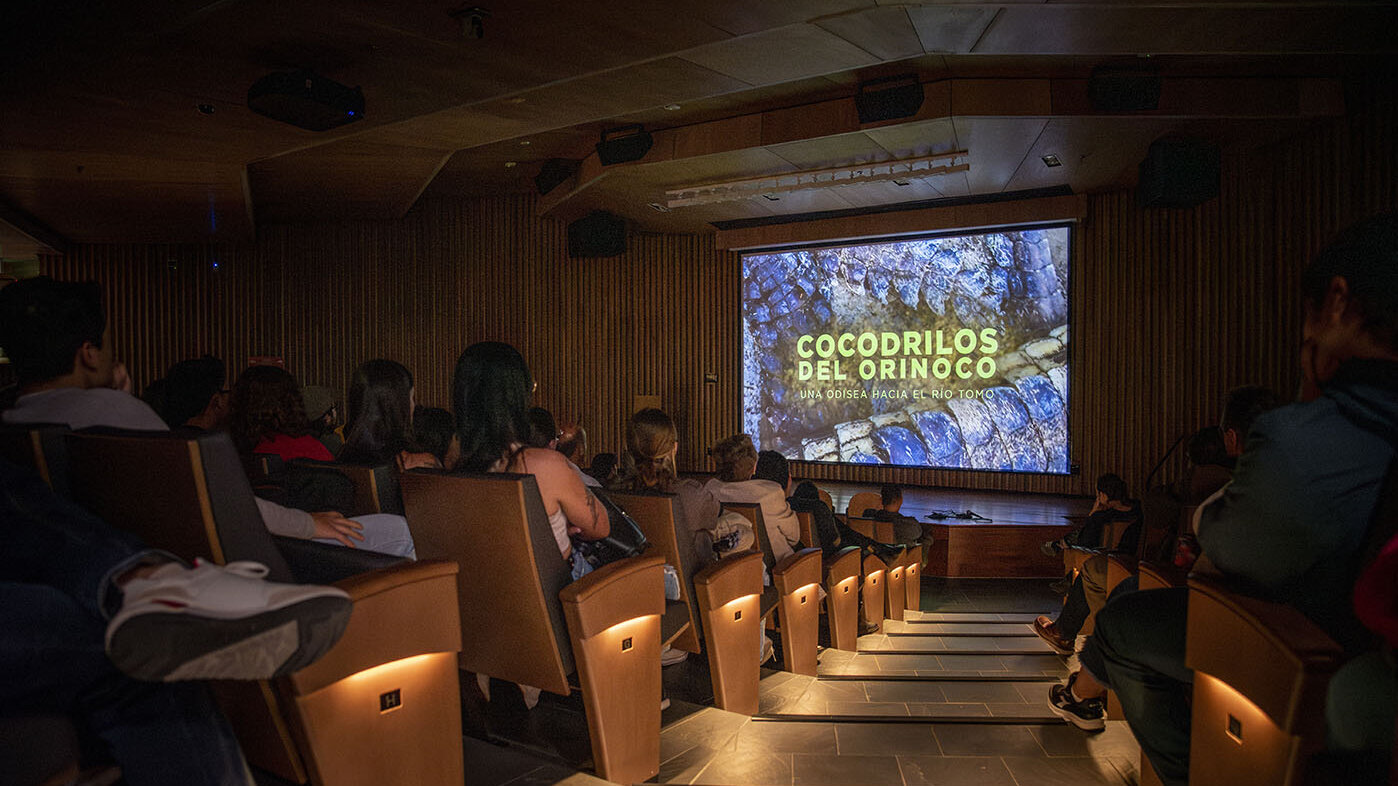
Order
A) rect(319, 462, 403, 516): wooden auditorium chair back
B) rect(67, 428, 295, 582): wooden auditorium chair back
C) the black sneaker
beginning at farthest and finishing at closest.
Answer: rect(319, 462, 403, 516): wooden auditorium chair back, the black sneaker, rect(67, 428, 295, 582): wooden auditorium chair back

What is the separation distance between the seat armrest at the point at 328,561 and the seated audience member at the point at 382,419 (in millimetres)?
747

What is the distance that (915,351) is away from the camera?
9.17m

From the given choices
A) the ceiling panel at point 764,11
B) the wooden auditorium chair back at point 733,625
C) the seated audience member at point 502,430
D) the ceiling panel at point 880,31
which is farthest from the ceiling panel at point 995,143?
the seated audience member at point 502,430

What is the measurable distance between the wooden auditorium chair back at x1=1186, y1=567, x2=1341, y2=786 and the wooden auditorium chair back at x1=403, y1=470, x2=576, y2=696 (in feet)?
4.33

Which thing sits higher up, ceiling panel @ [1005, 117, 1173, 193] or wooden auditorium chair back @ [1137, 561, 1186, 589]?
ceiling panel @ [1005, 117, 1173, 193]

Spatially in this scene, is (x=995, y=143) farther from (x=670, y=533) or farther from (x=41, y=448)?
(x=41, y=448)

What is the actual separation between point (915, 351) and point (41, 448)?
8546mm


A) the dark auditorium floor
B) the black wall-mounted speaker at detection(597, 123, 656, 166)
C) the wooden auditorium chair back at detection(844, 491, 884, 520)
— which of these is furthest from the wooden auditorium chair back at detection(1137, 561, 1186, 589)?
the black wall-mounted speaker at detection(597, 123, 656, 166)

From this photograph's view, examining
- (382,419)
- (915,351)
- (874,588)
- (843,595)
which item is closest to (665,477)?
(382,419)

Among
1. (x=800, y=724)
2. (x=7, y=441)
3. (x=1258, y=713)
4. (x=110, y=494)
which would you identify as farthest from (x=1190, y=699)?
(x=7, y=441)

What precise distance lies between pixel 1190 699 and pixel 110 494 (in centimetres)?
211

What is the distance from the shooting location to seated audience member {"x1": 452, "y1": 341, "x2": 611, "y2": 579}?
2.21 m

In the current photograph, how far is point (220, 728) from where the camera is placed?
3.85 ft

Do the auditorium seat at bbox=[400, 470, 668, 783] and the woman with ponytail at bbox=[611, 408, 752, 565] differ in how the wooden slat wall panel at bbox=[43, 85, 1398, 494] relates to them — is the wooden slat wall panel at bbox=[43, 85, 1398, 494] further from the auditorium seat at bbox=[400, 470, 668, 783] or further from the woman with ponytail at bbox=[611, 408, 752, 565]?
the auditorium seat at bbox=[400, 470, 668, 783]
